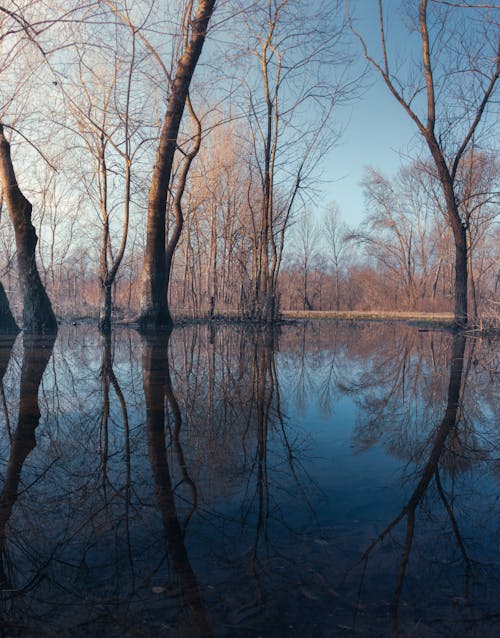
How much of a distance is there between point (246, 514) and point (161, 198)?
9.24m

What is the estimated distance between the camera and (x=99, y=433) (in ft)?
8.59

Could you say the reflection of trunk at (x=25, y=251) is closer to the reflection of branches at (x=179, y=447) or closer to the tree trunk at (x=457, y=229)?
the reflection of branches at (x=179, y=447)

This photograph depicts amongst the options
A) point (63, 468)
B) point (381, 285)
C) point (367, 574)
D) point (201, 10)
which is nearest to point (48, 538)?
point (63, 468)

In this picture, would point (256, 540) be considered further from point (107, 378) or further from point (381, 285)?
point (381, 285)

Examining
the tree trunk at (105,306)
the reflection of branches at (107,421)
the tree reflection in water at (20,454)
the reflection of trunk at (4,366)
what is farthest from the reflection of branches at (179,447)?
the tree trunk at (105,306)

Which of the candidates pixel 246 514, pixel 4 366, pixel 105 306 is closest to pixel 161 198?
pixel 105 306

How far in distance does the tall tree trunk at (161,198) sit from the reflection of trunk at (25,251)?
2072 mm

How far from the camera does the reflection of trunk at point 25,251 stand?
31.1 ft

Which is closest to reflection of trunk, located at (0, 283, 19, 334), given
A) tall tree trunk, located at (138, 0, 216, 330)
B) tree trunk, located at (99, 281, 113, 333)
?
tree trunk, located at (99, 281, 113, 333)

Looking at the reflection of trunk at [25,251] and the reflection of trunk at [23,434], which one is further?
the reflection of trunk at [25,251]

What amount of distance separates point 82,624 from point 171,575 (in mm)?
260

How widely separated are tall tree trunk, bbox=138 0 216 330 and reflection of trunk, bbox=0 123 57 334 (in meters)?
2.07

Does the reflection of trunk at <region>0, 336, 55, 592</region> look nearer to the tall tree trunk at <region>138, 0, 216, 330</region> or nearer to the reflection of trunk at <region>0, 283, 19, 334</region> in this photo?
the tall tree trunk at <region>138, 0, 216, 330</region>

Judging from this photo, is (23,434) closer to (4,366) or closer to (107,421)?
(107,421)
